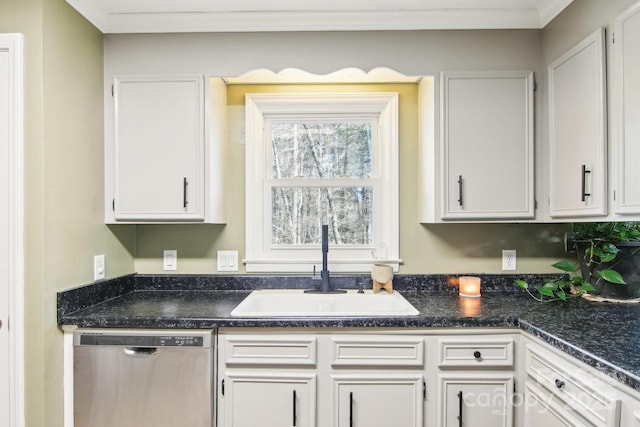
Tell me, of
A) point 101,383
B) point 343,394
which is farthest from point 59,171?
point 343,394

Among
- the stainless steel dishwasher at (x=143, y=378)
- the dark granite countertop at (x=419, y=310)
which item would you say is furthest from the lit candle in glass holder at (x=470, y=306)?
the stainless steel dishwasher at (x=143, y=378)

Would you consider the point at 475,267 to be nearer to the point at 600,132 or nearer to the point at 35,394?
the point at 600,132

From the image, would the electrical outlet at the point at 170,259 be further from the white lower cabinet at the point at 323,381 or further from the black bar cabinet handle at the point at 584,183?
the black bar cabinet handle at the point at 584,183

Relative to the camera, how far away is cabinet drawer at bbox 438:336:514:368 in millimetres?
1593

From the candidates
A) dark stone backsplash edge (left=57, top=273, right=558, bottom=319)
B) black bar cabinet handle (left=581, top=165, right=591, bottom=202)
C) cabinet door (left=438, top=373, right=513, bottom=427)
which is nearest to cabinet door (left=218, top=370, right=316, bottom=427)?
cabinet door (left=438, top=373, right=513, bottom=427)

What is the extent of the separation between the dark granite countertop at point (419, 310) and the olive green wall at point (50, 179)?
105 millimetres

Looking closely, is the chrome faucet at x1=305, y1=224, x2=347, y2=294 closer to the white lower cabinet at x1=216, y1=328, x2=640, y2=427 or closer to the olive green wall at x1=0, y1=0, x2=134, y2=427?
the white lower cabinet at x1=216, y1=328, x2=640, y2=427

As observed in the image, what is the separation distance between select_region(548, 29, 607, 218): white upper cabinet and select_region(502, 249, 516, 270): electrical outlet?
394mm

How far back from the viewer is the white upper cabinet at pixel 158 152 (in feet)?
6.39

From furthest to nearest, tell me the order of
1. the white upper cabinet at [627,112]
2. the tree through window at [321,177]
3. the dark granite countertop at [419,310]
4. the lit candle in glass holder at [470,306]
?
the tree through window at [321,177], the lit candle in glass holder at [470,306], the white upper cabinet at [627,112], the dark granite countertop at [419,310]

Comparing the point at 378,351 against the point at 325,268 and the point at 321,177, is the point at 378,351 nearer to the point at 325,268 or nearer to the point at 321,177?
the point at 325,268
